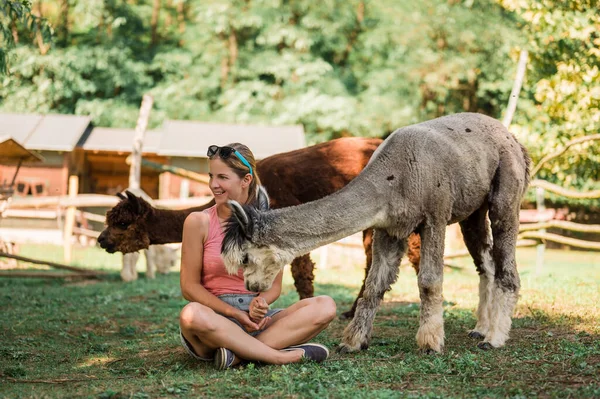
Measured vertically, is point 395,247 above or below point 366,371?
above

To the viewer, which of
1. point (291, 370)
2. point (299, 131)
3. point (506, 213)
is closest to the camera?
point (291, 370)

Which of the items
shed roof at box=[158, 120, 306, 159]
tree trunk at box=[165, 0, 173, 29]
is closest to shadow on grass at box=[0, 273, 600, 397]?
shed roof at box=[158, 120, 306, 159]

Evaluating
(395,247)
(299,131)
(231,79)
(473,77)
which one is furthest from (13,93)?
(395,247)

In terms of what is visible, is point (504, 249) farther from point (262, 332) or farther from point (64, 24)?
point (64, 24)

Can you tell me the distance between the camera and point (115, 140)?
2611 cm

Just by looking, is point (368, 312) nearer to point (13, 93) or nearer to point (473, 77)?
point (473, 77)

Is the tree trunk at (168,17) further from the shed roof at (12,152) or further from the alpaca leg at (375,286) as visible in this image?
the alpaca leg at (375,286)

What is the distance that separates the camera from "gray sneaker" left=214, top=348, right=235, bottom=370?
4660mm

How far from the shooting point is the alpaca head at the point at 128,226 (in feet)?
25.1

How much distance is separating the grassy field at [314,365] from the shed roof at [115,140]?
637 inches

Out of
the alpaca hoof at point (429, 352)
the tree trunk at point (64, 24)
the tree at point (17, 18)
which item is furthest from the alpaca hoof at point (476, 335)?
the tree trunk at point (64, 24)

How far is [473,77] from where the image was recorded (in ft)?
80.7

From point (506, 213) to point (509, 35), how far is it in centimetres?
1952

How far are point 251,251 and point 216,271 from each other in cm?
45
